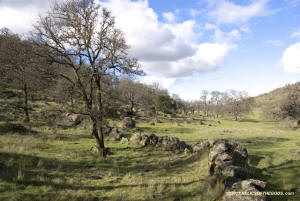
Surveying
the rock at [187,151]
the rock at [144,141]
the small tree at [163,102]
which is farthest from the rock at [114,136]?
the small tree at [163,102]

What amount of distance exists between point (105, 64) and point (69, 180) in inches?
364

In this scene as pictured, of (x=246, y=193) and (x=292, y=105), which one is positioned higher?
(x=292, y=105)

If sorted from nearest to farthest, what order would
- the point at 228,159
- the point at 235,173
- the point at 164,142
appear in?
the point at 235,173
the point at 228,159
the point at 164,142

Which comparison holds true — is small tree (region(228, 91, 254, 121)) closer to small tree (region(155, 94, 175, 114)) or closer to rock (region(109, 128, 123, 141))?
small tree (region(155, 94, 175, 114))

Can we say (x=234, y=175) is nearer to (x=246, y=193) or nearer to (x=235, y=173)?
(x=235, y=173)

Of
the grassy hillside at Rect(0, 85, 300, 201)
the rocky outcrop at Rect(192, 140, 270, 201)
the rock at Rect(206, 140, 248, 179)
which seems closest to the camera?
the rocky outcrop at Rect(192, 140, 270, 201)

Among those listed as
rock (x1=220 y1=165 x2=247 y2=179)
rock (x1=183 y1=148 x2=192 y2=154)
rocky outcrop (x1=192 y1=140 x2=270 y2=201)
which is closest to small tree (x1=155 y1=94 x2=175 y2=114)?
rock (x1=183 y1=148 x2=192 y2=154)

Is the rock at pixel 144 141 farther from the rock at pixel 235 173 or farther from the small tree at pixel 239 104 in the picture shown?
the small tree at pixel 239 104

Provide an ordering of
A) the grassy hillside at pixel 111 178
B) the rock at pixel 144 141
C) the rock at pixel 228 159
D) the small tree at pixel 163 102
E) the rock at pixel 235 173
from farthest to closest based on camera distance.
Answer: the small tree at pixel 163 102 → the rock at pixel 144 141 → the rock at pixel 228 159 → the rock at pixel 235 173 → the grassy hillside at pixel 111 178

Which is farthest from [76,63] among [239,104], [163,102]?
[239,104]

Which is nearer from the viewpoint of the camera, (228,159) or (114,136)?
(228,159)

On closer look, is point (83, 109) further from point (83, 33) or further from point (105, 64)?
point (83, 33)

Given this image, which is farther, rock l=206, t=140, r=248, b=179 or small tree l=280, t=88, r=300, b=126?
small tree l=280, t=88, r=300, b=126

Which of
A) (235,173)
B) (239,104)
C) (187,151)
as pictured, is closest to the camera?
(235,173)
